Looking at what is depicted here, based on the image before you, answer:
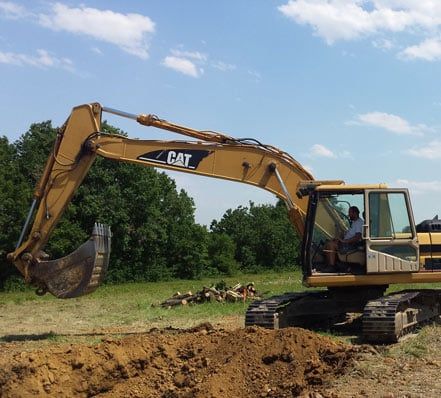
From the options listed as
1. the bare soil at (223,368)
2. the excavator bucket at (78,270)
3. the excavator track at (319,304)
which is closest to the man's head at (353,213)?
the excavator track at (319,304)

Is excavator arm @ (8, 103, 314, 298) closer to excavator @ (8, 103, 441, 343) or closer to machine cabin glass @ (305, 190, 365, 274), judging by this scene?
excavator @ (8, 103, 441, 343)

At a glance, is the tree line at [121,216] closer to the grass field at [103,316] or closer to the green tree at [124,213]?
the green tree at [124,213]

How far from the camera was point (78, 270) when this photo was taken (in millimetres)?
11789

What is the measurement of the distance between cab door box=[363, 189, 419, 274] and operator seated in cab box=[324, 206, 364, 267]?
20 cm

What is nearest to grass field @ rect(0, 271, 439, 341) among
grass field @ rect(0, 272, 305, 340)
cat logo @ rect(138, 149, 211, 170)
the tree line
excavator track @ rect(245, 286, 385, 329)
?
grass field @ rect(0, 272, 305, 340)

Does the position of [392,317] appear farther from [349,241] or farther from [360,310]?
[360,310]

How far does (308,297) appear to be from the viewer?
484 inches

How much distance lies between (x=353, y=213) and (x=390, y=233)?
72 centimetres

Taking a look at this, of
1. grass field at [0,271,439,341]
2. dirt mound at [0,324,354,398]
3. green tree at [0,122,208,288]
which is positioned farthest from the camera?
green tree at [0,122,208,288]

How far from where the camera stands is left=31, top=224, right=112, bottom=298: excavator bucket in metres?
11.7

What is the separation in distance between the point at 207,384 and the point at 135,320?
807 cm

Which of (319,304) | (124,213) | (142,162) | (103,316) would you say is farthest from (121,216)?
(319,304)

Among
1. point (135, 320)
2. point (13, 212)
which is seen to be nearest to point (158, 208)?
point (13, 212)

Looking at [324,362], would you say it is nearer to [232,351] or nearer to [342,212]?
[232,351]
